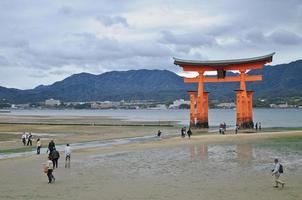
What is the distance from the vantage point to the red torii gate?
187ft

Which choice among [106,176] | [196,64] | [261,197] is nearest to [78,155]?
[106,176]

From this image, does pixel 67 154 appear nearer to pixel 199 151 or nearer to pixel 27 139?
pixel 199 151

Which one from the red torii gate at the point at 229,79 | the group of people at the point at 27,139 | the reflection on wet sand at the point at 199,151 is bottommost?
the reflection on wet sand at the point at 199,151

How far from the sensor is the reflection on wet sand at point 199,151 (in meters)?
28.6

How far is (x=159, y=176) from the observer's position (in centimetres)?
2072

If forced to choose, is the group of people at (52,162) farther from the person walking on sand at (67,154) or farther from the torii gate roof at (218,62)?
the torii gate roof at (218,62)

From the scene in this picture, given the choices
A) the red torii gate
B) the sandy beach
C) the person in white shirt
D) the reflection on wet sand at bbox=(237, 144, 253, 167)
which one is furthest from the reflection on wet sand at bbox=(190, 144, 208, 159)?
the red torii gate

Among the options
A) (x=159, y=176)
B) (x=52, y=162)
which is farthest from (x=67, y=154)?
(x=159, y=176)

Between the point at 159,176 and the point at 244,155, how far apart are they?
10.0m

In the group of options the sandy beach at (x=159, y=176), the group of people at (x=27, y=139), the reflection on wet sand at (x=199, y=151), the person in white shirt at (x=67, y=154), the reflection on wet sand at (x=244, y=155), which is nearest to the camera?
the sandy beach at (x=159, y=176)

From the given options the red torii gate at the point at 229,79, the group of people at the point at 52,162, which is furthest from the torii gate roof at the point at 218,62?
the group of people at the point at 52,162

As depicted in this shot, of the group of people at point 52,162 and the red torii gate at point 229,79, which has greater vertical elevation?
the red torii gate at point 229,79

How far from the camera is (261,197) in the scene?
51.0 feet

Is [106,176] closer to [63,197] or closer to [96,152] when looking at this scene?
[63,197]
